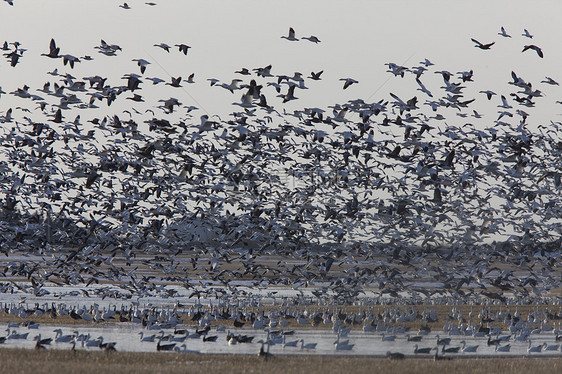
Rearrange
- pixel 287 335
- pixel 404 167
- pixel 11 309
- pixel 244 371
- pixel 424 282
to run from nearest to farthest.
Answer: pixel 244 371
pixel 287 335
pixel 404 167
pixel 11 309
pixel 424 282

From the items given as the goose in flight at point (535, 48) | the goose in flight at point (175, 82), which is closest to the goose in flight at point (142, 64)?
the goose in flight at point (175, 82)

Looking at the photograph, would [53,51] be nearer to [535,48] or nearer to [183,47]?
[183,47]

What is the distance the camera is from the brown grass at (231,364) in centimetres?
2386

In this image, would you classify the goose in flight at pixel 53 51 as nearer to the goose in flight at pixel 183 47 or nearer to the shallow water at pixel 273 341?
the goose in flight at pixel 183 47

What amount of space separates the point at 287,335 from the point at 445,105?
1166 centimetres

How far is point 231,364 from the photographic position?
84.2 ft

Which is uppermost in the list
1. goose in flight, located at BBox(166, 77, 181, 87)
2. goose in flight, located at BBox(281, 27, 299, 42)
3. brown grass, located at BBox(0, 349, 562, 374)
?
goose in flight, located at BBox(281, 27, 299, 42)

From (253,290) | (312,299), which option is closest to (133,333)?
(312,299)

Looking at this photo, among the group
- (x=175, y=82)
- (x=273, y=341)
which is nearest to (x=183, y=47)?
(x=175, y=82)

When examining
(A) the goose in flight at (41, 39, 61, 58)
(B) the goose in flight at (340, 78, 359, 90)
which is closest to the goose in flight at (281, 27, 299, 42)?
(B) the goose in flight at (340, 78, 359, 90)

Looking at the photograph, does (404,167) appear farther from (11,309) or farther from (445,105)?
(11,309)

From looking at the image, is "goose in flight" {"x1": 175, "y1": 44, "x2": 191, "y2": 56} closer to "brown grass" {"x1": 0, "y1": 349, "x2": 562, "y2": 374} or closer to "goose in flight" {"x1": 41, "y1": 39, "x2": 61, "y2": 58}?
"goose in flight" {"x1": 41, "y1": 39, "x2": 61, "y2": 58}

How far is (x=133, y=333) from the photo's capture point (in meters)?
35.7

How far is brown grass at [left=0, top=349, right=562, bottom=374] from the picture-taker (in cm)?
2386
